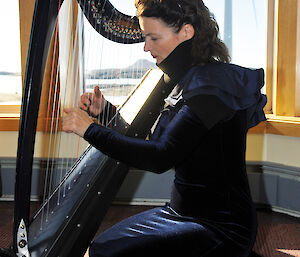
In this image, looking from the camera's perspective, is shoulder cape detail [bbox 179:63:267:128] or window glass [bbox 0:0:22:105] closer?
shoulder cape detail [bbox 179:63:267:128]

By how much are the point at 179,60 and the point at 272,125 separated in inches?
66.4

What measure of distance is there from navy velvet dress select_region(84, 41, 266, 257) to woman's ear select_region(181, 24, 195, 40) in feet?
0.44

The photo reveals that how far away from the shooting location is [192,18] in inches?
49.8

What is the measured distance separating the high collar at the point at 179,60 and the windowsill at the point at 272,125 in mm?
1595

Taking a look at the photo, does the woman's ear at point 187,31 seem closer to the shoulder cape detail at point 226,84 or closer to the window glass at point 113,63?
the shoulder cape detail at point 226,84

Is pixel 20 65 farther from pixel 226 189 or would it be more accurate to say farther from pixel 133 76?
pixel 226 189

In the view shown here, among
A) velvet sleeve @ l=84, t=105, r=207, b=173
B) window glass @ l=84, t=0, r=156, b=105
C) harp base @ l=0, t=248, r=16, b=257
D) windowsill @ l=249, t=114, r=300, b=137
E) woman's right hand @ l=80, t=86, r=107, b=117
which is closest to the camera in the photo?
harp base @ l=0, t=248, r=16, b=257

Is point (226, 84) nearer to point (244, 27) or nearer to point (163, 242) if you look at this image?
point (163, 242)

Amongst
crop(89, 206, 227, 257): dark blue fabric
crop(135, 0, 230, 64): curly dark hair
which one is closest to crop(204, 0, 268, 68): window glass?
crop(135, 0, 230, 64): curly dark hair

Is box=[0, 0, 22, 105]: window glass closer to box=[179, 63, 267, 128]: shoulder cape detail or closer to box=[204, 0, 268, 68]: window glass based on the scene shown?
box=[204, 0, 268, 68]: window glass

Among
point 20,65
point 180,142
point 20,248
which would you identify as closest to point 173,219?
point 180,142

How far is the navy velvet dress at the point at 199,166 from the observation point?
3.49 ft

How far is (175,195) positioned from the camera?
1.20 metres

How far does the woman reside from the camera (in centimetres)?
107
